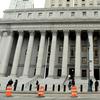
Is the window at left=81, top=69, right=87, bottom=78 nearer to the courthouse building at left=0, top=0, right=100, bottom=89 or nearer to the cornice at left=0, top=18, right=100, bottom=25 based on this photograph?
the courthouse building at left=0, top=0, right=100, bottom=89

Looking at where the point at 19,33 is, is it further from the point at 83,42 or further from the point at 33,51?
the point at 83,42

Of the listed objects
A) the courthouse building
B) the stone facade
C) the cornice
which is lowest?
the courthouse building

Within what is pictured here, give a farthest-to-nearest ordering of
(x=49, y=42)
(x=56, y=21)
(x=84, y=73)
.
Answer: (x=49, y=42)
(x=56, y=21)
(x=84, y=73)

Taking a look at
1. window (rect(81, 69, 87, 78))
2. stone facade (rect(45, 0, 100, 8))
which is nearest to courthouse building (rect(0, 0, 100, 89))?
window (rect(81, 69, 87, 78))

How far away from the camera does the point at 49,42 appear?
52.2 meters

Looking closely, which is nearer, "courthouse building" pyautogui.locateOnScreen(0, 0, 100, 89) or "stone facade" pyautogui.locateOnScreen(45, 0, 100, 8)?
"courthouse building" pyautogui.locateOnScreen(0, 0, 100, 89)

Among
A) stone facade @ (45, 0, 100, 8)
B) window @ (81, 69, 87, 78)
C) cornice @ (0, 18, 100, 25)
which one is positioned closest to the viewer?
window @ (81, 69, 87, 78)

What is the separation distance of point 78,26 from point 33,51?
15.1 m

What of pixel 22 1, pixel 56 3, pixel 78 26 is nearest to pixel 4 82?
pixel 78 26

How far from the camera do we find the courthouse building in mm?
47250

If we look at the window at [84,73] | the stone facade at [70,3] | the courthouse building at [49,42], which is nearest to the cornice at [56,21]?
the courthouse building at [49,42]

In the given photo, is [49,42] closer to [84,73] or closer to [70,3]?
[84,73]

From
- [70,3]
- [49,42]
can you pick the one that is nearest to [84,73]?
[49,42]

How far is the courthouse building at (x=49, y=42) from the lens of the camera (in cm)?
4725
